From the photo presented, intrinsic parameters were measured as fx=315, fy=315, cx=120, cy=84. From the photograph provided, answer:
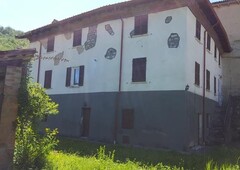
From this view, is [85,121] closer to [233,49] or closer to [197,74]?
[197,74]

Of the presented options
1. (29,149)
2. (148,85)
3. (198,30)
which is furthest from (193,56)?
(29,149)

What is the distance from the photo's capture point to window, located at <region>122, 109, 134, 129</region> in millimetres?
18641

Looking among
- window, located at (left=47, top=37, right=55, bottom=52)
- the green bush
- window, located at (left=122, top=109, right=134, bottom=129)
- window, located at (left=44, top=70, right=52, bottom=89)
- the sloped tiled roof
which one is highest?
the sloped tiled roof

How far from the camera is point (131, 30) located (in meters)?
19.6

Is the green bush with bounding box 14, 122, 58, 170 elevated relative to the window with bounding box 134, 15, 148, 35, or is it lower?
lower

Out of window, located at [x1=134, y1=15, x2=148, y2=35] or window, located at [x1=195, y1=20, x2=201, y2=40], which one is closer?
window, located at [x1=134, y1=15, x2=148, y2=35]

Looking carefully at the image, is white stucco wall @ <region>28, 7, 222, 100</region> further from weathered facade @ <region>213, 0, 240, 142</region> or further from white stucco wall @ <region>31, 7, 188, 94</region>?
weathered facade @ <region>213, 0, 240, 142</region>

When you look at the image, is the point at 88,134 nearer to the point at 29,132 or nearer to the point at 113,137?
the point at 113,137

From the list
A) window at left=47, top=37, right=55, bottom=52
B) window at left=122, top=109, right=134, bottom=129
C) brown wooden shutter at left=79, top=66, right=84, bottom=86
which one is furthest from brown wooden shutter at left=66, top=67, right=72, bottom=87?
window at left=122, top=109, right=134, bottom=129

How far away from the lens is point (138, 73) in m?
18.8

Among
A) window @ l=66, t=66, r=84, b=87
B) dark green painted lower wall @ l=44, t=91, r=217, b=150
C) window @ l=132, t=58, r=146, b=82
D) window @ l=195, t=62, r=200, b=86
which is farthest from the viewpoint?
window @ l=66, t=66, r=84, b=87

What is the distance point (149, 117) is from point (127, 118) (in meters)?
1.59

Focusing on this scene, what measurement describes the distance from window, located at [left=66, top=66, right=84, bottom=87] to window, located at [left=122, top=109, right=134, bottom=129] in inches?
178

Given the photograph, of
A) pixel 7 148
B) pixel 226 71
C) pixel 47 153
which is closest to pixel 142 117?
pixel 47 153
